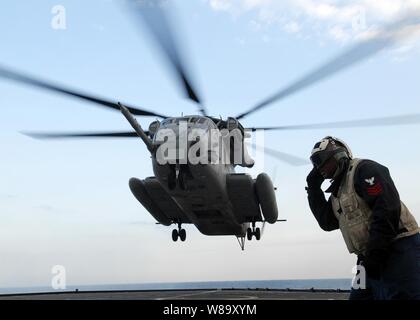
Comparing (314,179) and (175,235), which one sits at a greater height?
(175,235)

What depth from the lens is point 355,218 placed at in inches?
173

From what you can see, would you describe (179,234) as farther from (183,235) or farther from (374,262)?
(374,262)

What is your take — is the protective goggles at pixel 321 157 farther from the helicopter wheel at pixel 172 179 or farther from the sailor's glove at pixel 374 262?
the helicopter wheel at pixel 172 179

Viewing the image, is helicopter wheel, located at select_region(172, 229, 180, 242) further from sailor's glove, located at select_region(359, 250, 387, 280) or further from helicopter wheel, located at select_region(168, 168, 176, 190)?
sailor's glove, located at select_region(359, 250, 387, 280)

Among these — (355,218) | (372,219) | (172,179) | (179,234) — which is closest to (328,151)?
(355,218)

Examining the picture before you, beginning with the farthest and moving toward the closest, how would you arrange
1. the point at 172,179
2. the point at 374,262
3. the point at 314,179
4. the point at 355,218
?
the point at 172,179 → the point at 314,179 → the point at 355,218 → the point at 374,262

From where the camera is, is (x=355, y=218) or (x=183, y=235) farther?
(x=183, y=235)

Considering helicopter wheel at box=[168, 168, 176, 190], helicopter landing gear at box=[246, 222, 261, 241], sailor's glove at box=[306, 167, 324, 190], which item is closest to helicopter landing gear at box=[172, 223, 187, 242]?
helicopter landing gear at box=[246, 222, 261, 241]

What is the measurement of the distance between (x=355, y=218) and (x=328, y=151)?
0.71m

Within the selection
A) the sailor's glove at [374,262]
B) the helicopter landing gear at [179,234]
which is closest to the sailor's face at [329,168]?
the sailor's glove at [374,262]

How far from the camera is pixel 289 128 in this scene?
22.4m

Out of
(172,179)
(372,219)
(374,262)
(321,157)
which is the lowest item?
(374,262)
